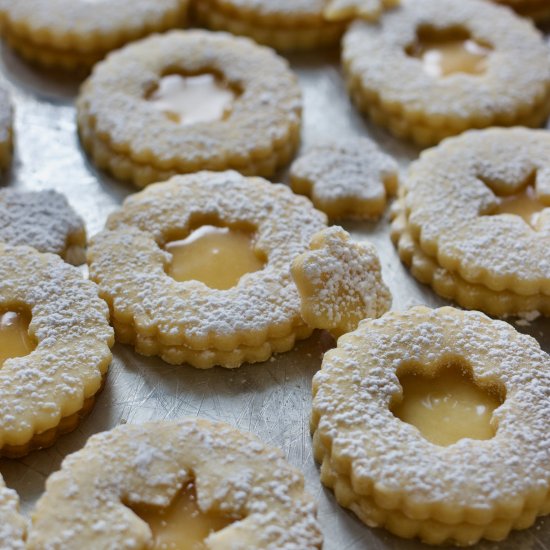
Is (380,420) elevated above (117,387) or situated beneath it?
elevated above

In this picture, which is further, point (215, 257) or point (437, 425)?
point (215, 257)

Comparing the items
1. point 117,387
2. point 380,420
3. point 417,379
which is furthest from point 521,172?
point 117,387

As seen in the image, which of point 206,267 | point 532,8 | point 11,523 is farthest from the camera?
point 532,8

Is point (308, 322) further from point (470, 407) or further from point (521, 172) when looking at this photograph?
point (521, 172)

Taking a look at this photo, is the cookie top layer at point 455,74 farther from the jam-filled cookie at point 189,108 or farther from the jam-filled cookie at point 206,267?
the jam-filled cookie at point 206,267

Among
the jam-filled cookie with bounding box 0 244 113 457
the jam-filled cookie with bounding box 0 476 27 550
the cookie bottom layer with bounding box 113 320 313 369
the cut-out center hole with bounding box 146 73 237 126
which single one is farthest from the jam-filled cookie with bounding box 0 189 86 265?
the jam-filled cookie with bounding box 0 476 27 550

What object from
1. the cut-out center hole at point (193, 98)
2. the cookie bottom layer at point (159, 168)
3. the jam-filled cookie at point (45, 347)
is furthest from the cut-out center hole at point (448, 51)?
the jam-filled cookie at point (45, 347)

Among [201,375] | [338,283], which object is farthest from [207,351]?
[338,283]

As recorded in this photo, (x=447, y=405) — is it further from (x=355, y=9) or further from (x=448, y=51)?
(x=355, y=9)
